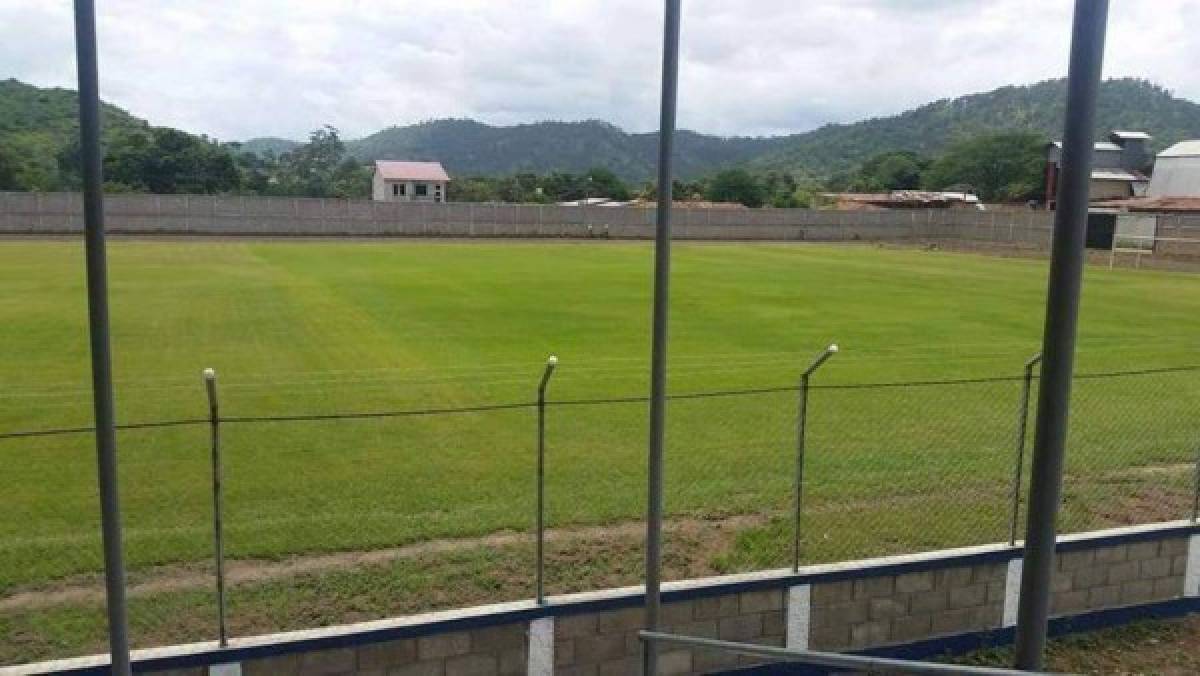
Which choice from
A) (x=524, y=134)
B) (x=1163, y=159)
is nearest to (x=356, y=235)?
(x=1163, y=159)

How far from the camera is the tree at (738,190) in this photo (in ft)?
355

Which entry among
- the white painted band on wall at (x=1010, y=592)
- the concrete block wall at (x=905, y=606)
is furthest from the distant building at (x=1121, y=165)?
the concrete block wall at (x=905, y=606)

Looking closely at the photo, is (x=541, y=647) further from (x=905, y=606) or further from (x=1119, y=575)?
(x=1119, y=575)

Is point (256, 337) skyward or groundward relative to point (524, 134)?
groundward

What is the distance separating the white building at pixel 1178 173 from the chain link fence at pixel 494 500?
3119 inches

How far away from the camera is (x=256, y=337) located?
21.1m

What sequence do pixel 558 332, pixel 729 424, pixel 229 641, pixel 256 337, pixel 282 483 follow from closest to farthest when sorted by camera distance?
pixel 229 641 < pixel 282 483 < pixel 729 424 < pixel 256 337 < pixel 558 332

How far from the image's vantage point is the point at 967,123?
168 m

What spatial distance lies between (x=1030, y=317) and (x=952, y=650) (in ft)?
68.8

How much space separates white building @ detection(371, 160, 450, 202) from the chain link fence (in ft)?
295

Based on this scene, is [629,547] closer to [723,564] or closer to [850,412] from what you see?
[723,564]

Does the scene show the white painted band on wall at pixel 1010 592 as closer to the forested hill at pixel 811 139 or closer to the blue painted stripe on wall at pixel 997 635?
the blue painted stripe on wall at pixel 997 635

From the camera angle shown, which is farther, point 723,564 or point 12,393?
point 12,393

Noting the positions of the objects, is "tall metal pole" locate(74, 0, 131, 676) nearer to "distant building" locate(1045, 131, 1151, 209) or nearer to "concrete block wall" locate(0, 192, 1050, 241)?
"concrete block wall" locate(0, 192, 1050, 241)
